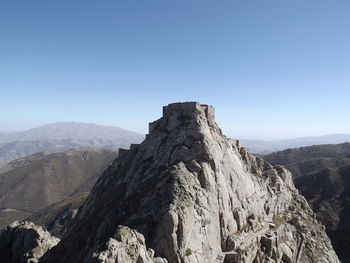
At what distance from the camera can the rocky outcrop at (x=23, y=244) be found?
1994 inches

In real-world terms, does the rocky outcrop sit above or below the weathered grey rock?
below

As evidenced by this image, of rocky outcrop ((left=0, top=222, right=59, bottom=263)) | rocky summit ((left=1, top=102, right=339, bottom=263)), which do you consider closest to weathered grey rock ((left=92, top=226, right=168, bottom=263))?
rocky summit ((left=1, top=102, right=339, bottom=263))

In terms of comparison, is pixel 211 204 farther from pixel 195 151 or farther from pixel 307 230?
pixel 307 230

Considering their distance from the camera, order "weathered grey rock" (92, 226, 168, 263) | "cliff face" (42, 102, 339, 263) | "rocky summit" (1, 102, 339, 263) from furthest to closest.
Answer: "cliff face" (42, 102, 339, 263)
"rocky summit" (1, 102, 339, 263)
"weathered grey rock" (92, 226, 168, 263)

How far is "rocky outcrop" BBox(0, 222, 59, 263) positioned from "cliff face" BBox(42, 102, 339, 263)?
4333 millimetres

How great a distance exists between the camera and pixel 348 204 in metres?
187

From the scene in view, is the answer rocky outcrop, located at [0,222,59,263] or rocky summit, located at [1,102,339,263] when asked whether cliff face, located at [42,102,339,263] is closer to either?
rocky summit, located at [1,102,339,263]

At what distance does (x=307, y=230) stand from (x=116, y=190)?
40.9m

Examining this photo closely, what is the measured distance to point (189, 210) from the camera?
131 ft

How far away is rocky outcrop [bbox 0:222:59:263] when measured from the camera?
50656 mm

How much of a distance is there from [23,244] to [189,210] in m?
34.5

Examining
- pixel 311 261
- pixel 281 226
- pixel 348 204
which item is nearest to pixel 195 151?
pixel 281 226

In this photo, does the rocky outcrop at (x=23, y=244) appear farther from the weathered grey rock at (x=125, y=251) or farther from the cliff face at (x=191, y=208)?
the weathered grey rock at (x=125, y=251)

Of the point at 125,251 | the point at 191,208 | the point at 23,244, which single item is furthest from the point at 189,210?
the point at 23,244
